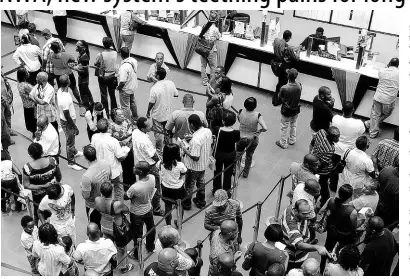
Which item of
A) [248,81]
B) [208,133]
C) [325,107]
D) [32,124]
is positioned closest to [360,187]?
[325,107]

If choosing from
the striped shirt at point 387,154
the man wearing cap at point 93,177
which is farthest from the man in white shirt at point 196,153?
the striped shirt at point 387,154

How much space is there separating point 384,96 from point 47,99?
4727 millimetres

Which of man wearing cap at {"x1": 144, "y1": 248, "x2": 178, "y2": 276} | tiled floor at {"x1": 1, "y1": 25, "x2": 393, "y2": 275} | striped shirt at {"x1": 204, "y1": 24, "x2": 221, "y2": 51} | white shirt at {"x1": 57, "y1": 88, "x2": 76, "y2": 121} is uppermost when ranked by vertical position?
striped shirt at {"x1": 204, "y1": 24, "x2": 221, "y2": 51}

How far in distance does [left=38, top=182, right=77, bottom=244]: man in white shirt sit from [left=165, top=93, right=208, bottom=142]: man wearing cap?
1651 millimetres

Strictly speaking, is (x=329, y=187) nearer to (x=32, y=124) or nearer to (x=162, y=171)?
(x=162, y=171)

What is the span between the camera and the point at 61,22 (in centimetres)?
1079

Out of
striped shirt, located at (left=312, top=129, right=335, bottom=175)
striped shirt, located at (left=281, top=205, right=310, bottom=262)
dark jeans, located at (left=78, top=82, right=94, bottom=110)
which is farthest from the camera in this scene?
dark jeans, located at (left=78, top=82, right=94, bottom=110)

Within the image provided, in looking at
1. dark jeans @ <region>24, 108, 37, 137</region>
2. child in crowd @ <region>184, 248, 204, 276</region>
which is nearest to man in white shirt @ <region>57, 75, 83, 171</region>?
dark jeans @ <region>24, 108, 37, 137</region>

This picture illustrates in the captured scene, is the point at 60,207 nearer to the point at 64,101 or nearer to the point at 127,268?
the point at 127,268

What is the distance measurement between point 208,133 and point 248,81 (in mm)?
3542

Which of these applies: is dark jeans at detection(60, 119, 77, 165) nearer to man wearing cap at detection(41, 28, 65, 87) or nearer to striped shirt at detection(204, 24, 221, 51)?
man wearing cap at detection(41, 28, 65, 87)

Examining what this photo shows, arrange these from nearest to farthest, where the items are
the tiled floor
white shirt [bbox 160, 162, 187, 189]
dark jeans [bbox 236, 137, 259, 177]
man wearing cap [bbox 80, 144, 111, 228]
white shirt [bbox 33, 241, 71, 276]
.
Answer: white shirt [bbox 33, 241, 71, 276] < man wearing cap [bbox 80, 144, 111, 228] < white shirt [bbox 160, 162, 187, 189] < the tiled floor < dark jeans [bbox 236, 137, 259, 177]

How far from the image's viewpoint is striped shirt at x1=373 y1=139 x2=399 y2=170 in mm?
5785

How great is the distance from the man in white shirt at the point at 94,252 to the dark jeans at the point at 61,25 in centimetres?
714
